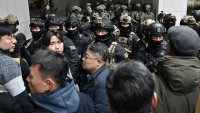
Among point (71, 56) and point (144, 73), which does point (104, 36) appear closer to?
point (71, 56)

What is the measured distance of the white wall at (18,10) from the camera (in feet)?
29.1

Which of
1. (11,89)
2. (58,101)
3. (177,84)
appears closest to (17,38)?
(11,89)

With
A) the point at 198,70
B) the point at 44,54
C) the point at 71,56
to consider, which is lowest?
the point at 71,56

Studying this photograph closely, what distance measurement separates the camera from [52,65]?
2010mm

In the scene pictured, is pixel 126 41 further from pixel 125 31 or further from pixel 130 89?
pixel 130 89

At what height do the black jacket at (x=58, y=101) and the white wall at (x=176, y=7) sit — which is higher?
the white wall at (x=176, y=7)

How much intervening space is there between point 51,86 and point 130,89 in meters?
0.64

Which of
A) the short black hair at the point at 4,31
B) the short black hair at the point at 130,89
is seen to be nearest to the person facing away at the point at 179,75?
the short black hair at the point at 130,89

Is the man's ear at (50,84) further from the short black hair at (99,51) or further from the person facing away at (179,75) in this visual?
the short black hair at (99,51)

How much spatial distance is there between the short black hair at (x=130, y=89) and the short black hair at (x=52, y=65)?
19.8 inches

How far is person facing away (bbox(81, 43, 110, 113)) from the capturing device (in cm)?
271

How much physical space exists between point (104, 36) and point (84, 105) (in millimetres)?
2801

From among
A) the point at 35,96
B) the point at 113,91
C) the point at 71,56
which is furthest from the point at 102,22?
the point at 113,91

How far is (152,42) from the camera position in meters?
4.74
